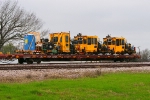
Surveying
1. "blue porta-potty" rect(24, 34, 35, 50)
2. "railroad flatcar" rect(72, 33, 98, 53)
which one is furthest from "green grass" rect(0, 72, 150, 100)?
"railroad flatcar" rect(72, 33, 98, 53)

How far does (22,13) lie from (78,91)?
4673 cm

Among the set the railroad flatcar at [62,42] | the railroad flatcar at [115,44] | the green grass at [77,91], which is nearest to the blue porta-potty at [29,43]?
the railroad flatcar at [62,42]

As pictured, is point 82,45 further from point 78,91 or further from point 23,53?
point 78,91

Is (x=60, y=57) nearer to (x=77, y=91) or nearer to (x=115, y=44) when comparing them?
(x=115, y=44)

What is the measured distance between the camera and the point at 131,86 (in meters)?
12.6

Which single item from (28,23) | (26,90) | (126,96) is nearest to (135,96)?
(126,96)

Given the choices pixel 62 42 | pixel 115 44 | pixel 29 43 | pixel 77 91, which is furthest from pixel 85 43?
pixel 77 91

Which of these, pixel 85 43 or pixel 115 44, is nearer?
pixel 85 43

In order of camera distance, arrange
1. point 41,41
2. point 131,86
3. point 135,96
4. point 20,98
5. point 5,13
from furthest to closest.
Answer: point 5,13
point 41,41
point 131,86
point 135,96
point 20,98

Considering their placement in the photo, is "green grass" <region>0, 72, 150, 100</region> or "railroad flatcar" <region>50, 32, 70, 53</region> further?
"railroad flatcar" <region>50, 32, 70, 53</region>

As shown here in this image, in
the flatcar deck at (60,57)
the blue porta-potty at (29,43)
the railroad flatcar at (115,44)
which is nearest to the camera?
the flatcar deck at (60,57)

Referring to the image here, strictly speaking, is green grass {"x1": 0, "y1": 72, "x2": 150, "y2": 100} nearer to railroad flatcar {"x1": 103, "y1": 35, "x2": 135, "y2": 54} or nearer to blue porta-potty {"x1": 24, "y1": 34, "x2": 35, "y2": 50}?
blue porta-potty {"x1": 24, "y1": 34, "x2": 35, "y2": 50}

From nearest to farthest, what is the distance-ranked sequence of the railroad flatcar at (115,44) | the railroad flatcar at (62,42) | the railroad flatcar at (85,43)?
1. the railroad flatcar at (62,42)
2. the railroad flatcar at (85,43)
3. the railroad flatcar at (115,44)

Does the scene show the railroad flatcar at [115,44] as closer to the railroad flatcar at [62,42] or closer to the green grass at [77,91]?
the railroad flatcar at [62,42]
